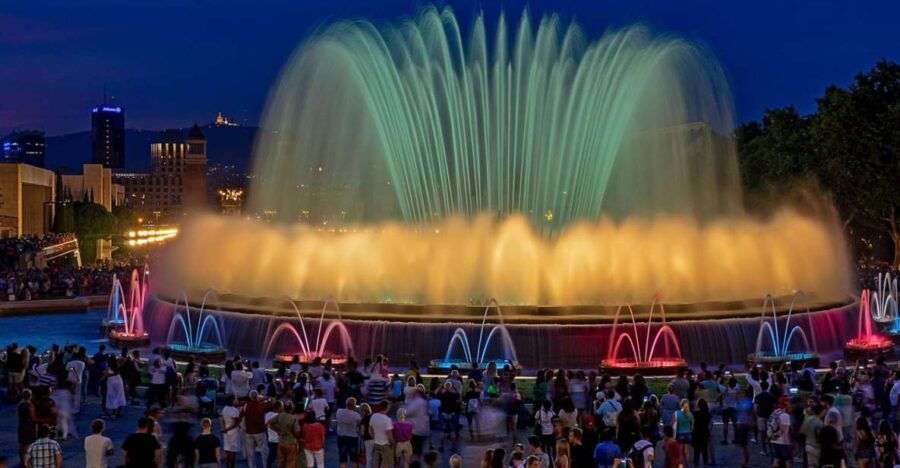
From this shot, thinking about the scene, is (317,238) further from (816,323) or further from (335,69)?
(816,323)

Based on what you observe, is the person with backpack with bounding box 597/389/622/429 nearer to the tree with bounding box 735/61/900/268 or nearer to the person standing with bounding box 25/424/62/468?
the person standing with bounding box 25/424/62/468

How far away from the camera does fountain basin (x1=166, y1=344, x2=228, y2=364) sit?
26078 millimetres

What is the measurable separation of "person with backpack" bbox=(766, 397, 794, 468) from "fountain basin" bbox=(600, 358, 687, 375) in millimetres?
8188

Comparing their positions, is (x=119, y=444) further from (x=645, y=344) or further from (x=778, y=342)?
(x=778, y=342)

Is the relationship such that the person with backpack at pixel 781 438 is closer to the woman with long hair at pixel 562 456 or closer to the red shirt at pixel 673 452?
the red shirt at pixel 673 452

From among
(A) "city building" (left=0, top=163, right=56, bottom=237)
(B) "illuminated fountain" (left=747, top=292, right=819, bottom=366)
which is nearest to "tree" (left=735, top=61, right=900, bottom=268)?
(B) "illuminated fountain" (left=747, top=292, right=819, bottom=366)

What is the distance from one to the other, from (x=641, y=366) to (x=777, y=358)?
3.39 meters

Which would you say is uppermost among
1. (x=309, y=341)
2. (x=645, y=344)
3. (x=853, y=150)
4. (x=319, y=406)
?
(x=853, y=150)

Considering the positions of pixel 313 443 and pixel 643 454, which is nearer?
pixel 643 454

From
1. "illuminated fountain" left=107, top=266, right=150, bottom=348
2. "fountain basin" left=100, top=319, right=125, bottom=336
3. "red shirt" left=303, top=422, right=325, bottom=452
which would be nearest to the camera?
"red shirt" left=303, top=422, right=325, bottom=452

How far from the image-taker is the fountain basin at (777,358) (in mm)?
24672

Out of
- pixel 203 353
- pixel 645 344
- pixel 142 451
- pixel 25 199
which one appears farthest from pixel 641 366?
pixel 25 199

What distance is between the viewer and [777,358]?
83.4 ft

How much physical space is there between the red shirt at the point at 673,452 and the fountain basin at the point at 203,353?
45.9 ft
